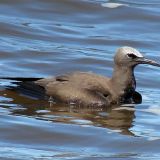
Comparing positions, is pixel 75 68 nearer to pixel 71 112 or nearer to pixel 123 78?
pixel 123 78

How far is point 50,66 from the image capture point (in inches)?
485

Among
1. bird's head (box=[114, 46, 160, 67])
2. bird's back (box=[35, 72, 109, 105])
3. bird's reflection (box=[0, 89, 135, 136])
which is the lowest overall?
bird's reflection (box=[0, 89, 135, 136])

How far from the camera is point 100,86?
1048cm

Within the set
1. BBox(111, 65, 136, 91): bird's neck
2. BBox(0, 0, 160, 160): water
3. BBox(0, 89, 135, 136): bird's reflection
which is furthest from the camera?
BBox(111, 65, 136, 91): bird's neck

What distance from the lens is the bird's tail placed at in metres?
10.7

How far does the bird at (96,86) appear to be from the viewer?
1046 centimetres

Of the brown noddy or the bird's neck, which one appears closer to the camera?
A: the brown noddy

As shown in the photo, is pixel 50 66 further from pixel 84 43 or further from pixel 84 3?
pixel 84 3

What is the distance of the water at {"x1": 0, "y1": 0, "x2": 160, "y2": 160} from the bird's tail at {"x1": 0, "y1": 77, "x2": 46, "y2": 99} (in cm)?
7

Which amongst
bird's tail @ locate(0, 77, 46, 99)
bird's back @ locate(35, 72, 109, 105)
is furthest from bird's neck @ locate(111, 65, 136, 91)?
bird's tail @ locate(0, 77, 46, 99)

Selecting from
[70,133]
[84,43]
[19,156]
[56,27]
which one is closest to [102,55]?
[84,43]

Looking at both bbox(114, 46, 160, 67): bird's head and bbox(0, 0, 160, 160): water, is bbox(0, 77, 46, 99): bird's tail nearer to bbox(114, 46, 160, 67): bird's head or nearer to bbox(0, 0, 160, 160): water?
bbox(0, 0, 160, 160): water

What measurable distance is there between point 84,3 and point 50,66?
14.1 feet

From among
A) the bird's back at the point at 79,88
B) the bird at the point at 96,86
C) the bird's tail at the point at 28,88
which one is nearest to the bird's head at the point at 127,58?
the bird at the point at 96,86
